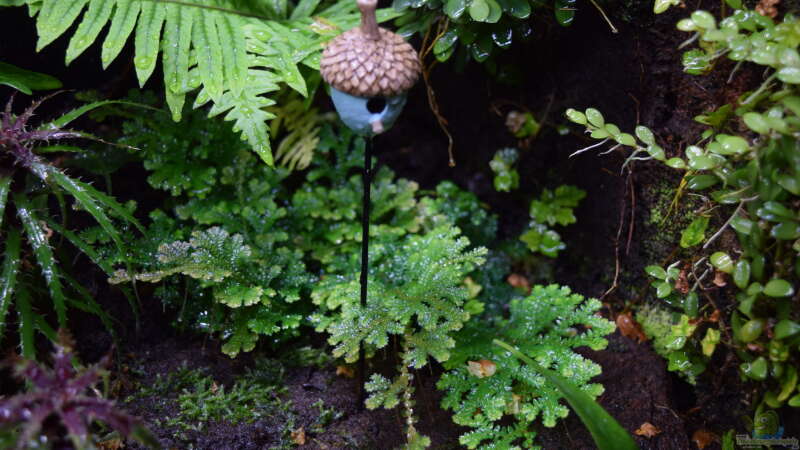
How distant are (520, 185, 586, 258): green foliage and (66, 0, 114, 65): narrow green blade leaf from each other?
85.8 inches

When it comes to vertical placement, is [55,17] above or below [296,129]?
above


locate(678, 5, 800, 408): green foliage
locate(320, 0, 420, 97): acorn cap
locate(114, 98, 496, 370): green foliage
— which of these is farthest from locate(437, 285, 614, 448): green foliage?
locate(320, 0, 420, 97): acorn cap

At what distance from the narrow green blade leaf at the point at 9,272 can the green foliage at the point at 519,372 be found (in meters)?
1.66

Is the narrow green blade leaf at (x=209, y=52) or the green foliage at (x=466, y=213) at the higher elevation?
the narrow green blade leaf at (x=209, y=52)

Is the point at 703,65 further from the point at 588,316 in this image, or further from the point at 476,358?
the point at 476,358

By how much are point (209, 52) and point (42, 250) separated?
102cm

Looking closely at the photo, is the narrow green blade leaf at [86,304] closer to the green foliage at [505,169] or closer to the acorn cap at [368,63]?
the acorn cap at [368,63]

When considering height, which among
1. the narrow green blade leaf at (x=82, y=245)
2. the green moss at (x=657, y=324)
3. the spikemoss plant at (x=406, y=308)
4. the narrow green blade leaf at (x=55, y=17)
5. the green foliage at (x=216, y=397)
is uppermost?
the narrow green blade leaf at (x=55, y=17)

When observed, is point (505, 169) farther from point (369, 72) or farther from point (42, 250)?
point (42, 250)

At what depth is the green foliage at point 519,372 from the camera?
2334mm

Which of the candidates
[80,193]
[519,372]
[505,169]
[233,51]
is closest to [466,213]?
[505,169]

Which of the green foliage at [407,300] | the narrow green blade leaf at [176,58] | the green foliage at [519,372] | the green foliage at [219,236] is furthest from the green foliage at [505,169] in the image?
the narrow green blade leaf at [176,58]

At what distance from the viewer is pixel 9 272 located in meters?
2.27

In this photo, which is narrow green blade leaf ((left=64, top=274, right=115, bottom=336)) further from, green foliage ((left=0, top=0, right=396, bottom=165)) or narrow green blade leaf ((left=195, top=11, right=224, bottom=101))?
narrow green blade leaf ((left=195, top=11, right=224, bottom=101))
